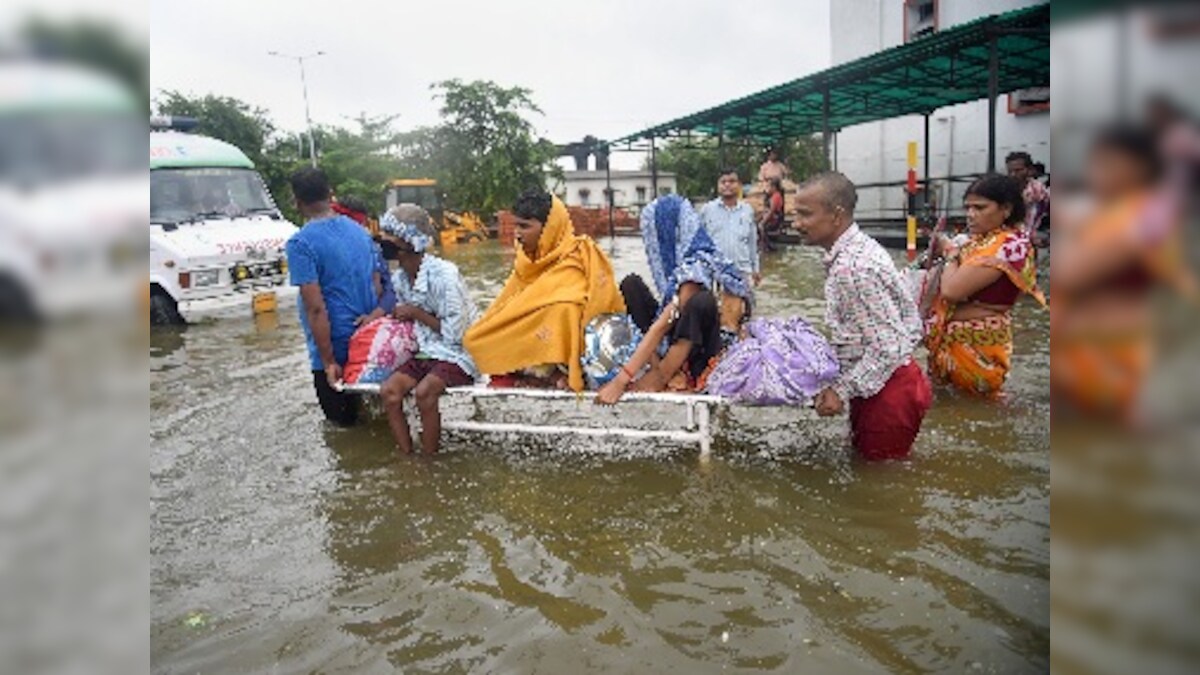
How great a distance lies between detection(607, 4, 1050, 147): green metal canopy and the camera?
8223 mm

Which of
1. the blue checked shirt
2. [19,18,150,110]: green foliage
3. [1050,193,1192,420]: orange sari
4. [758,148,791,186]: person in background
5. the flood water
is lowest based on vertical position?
the flood water

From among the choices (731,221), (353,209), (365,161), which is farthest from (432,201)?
(353,209)

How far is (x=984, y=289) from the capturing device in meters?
4.19

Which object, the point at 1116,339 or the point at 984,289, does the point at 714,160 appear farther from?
the point at 1116,339

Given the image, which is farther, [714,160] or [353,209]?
[714,160]

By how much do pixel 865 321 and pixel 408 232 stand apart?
8.03ft

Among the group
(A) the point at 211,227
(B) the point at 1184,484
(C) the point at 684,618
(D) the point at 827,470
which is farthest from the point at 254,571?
(A) the point at 211,227

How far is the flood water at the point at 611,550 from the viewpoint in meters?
2.43

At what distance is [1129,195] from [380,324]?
4487 millimetres

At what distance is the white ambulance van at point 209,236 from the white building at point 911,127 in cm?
1107

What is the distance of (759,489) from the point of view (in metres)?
3.55

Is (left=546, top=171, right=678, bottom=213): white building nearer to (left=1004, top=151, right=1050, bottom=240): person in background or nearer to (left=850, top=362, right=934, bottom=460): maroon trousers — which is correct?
(left=1004, top=151, right=1050, bottom=240): person in background

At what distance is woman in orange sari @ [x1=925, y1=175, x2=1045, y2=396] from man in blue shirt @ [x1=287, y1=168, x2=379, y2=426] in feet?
11.1

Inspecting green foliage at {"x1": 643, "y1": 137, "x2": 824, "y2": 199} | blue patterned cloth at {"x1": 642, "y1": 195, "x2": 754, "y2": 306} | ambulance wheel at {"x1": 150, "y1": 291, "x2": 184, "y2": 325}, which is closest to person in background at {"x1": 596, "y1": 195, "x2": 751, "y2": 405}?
blue patterned cloth at {"x1": 642, "y1": 195, "x2": 754, "y2": 306}
